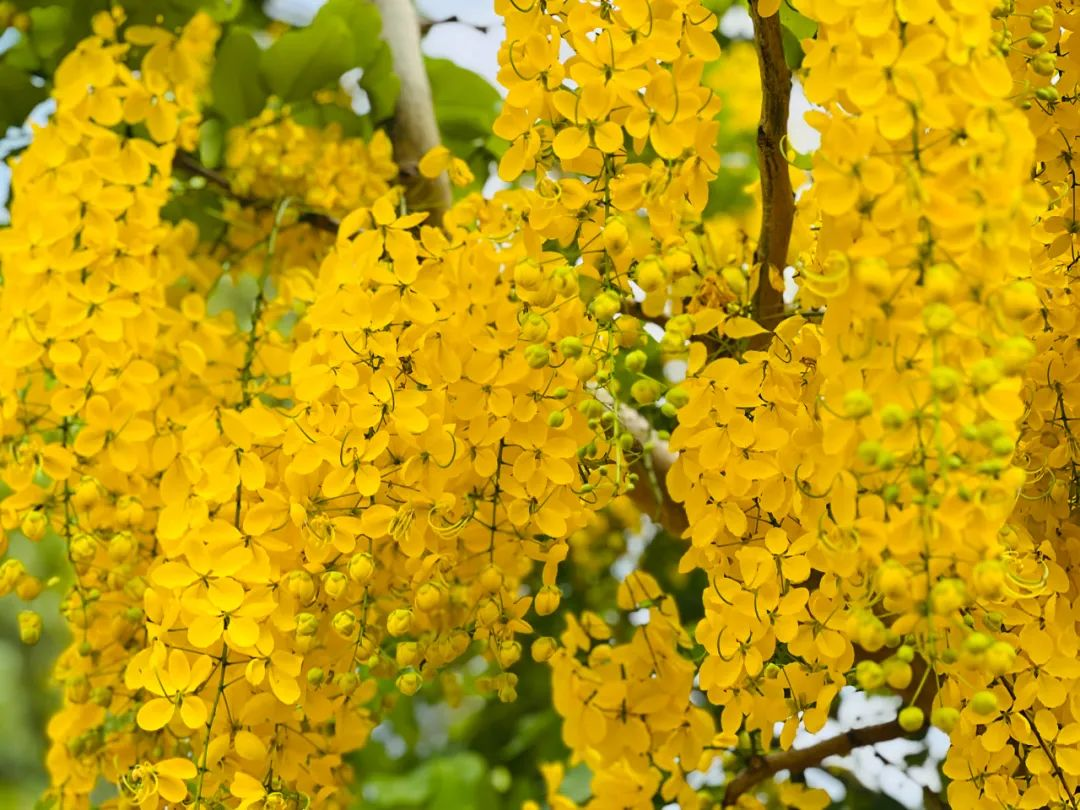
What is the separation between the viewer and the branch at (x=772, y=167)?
1.91 ft

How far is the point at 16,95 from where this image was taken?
945 mm

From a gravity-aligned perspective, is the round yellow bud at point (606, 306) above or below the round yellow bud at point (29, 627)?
above

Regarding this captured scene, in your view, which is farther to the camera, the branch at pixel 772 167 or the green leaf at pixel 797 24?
the green leaf at pixel 797 24

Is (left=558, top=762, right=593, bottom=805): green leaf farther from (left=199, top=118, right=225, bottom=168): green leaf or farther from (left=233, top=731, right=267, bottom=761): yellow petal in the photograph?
(left=199, top=118, right=225, bottom=168): green leaf

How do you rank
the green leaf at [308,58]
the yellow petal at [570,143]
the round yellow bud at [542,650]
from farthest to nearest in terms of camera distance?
the green leaf at [308,58], the round yellow bud at [542,650], the yellow petal at [570,143]

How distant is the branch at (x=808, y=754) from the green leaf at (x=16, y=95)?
722 millimetres

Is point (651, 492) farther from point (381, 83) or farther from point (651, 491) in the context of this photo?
point (381, 83)

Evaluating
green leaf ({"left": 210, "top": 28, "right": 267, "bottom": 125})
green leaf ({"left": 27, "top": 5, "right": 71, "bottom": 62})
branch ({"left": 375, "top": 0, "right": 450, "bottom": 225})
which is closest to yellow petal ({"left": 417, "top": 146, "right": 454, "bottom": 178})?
branch ({"left": 375, "top": 0, "right": 450, "bottom": 225})

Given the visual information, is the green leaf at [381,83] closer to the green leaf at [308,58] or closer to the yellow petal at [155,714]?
the green leaf at [308,58]

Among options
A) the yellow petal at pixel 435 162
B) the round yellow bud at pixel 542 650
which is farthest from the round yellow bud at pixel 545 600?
the yellow petal at pixel 435 162

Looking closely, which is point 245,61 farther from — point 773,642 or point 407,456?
point 773,642

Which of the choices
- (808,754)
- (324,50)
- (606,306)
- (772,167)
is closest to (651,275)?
(606,306)

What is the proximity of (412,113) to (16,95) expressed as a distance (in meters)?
0.30

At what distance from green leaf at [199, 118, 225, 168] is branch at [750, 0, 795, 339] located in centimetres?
49
